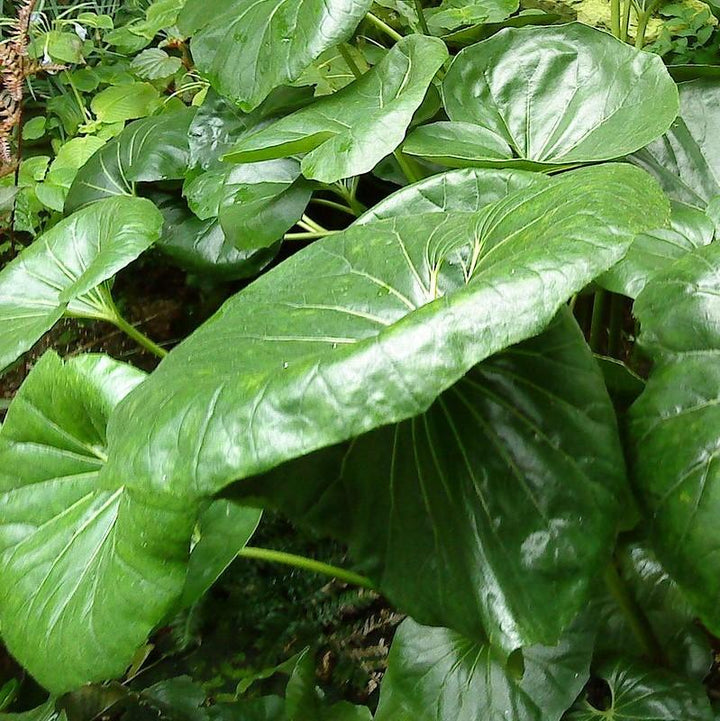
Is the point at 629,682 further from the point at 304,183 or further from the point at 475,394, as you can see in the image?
the point at 304,183

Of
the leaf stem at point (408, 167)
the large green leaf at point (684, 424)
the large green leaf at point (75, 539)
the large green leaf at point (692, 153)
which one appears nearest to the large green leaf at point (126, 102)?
the leaf stem at point (408, 167)

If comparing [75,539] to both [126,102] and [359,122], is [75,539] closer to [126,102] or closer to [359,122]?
[359,122]

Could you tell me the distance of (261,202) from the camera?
112 centimetres

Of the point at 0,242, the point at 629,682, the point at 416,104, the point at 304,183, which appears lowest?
the point at 629,682

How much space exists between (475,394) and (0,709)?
0.87 m

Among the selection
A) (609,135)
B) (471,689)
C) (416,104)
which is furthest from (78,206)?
(471,689)

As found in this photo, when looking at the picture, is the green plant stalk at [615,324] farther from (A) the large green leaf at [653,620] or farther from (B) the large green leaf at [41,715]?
(B) the large green leaf at [41,715]

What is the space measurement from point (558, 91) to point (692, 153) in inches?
7.9

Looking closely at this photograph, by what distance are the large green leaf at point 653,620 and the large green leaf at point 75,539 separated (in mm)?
525

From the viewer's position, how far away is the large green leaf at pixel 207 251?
4.00ft

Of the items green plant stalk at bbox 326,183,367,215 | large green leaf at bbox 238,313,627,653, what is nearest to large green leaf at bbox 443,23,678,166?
green plant stalk at bbox 326,183,367,215

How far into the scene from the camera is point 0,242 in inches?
62.9

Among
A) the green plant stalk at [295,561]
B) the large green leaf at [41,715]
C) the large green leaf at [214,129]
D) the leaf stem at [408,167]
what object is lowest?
the large green leaf at [41,715]

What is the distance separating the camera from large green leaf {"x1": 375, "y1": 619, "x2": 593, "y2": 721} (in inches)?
29.8
